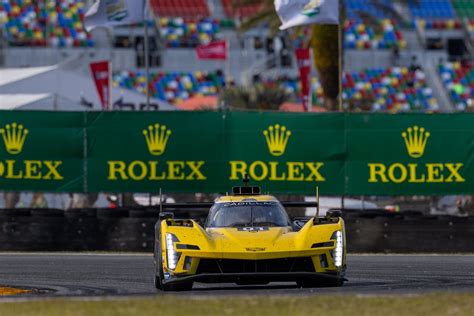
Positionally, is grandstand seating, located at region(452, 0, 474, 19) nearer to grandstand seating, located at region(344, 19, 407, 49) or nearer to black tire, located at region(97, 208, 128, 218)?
grandstand seating, located at region(344, 19, 407, 49)

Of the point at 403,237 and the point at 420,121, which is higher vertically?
the point at 420,121

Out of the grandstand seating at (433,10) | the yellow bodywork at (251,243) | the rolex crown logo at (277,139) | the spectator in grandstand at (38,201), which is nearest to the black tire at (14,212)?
the spectator in grandstand at (38,201)

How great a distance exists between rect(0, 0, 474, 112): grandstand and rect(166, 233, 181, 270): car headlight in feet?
155

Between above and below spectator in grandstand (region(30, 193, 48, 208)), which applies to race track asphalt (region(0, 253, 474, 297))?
above

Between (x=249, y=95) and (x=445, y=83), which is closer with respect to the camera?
(x=249, y=95)

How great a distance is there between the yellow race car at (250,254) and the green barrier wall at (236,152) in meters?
9.30

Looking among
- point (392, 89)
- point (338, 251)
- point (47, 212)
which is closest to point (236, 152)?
point (47, 212)

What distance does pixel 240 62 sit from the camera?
6931 cm

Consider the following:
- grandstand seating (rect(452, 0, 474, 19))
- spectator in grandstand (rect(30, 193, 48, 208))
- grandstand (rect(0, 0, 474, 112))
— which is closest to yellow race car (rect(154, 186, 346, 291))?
spectator in grandstand (rect(30, 193, 48, 208))

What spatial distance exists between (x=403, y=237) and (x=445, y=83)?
4563cm

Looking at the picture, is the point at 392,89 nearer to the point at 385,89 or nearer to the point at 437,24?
the point at 385,89

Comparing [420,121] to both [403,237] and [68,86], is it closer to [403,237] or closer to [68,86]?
[403,237]

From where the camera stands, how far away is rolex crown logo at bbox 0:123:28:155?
24703 mm

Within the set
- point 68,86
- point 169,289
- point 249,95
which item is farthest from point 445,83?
point 169,289
